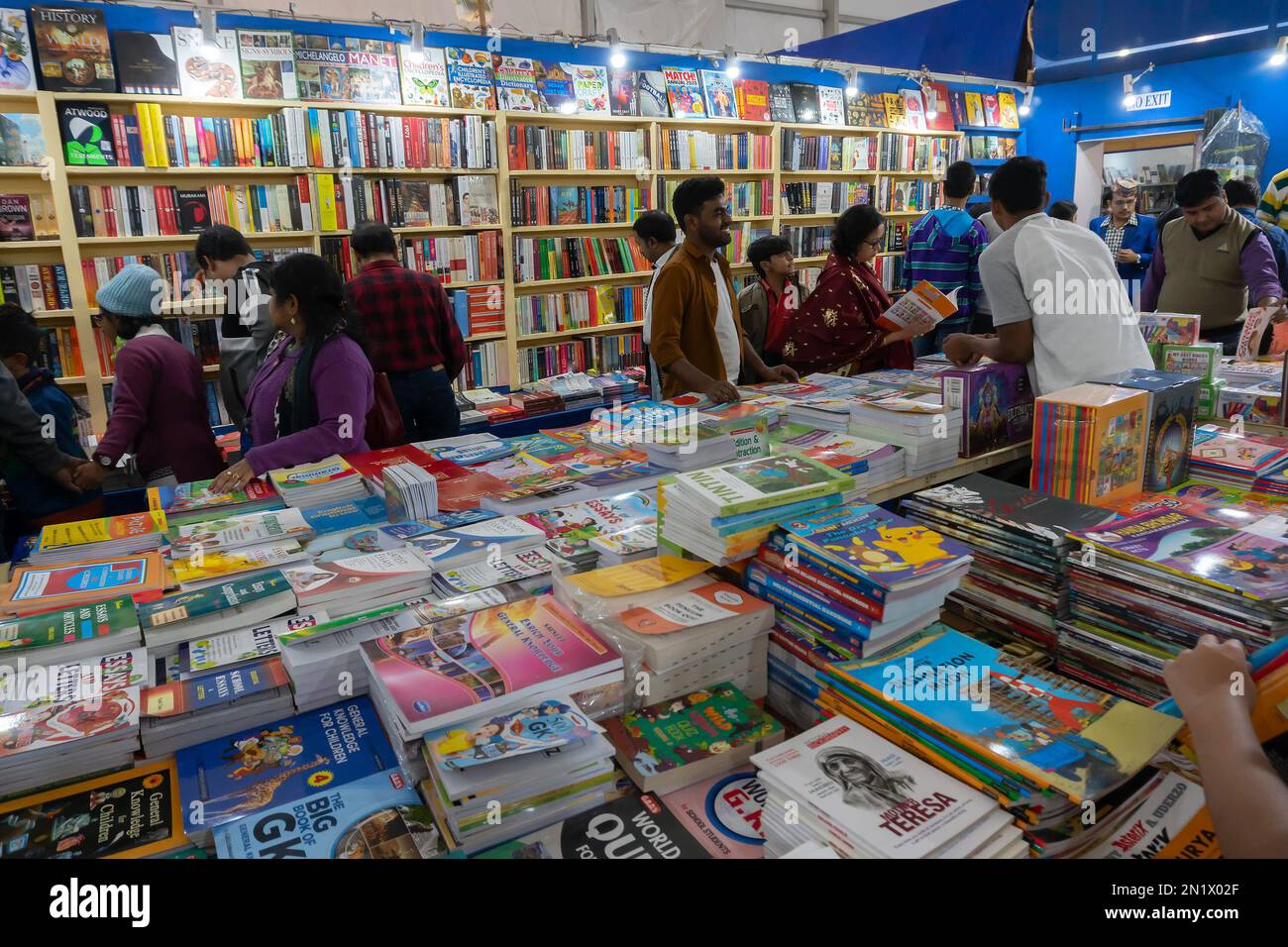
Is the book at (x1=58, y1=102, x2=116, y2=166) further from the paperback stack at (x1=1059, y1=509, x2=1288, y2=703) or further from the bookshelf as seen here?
the paperback stack at (x1=1059, y1=509, x2=1288, y2=703)

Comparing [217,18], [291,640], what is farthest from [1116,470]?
[217,18]

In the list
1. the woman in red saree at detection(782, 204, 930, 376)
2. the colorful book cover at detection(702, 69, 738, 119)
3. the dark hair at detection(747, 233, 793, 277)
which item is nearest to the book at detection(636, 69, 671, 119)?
the colorful book cover at detection(702, 69, 738, 119)

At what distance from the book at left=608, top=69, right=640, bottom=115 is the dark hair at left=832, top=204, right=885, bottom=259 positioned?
2.82 meters

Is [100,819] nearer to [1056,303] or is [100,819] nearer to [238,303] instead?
[1056,303]

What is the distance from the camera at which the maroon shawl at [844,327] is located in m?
3.99

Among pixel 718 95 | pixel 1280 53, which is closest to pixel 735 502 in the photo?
pixel 718 95

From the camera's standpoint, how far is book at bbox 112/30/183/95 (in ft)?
14.5

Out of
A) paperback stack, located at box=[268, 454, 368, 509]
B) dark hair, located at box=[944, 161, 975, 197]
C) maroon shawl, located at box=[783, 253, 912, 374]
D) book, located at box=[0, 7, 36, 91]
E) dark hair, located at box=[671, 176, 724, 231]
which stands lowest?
paperback stack, located at box=[268, 454, 368, 509]

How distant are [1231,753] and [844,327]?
3.19 meters

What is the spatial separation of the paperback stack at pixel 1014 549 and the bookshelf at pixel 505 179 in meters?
4.31

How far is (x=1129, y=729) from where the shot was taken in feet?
4.10

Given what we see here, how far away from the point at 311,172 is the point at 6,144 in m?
1.49

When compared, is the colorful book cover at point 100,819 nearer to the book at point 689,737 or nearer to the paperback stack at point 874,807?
the book at point 689,737
